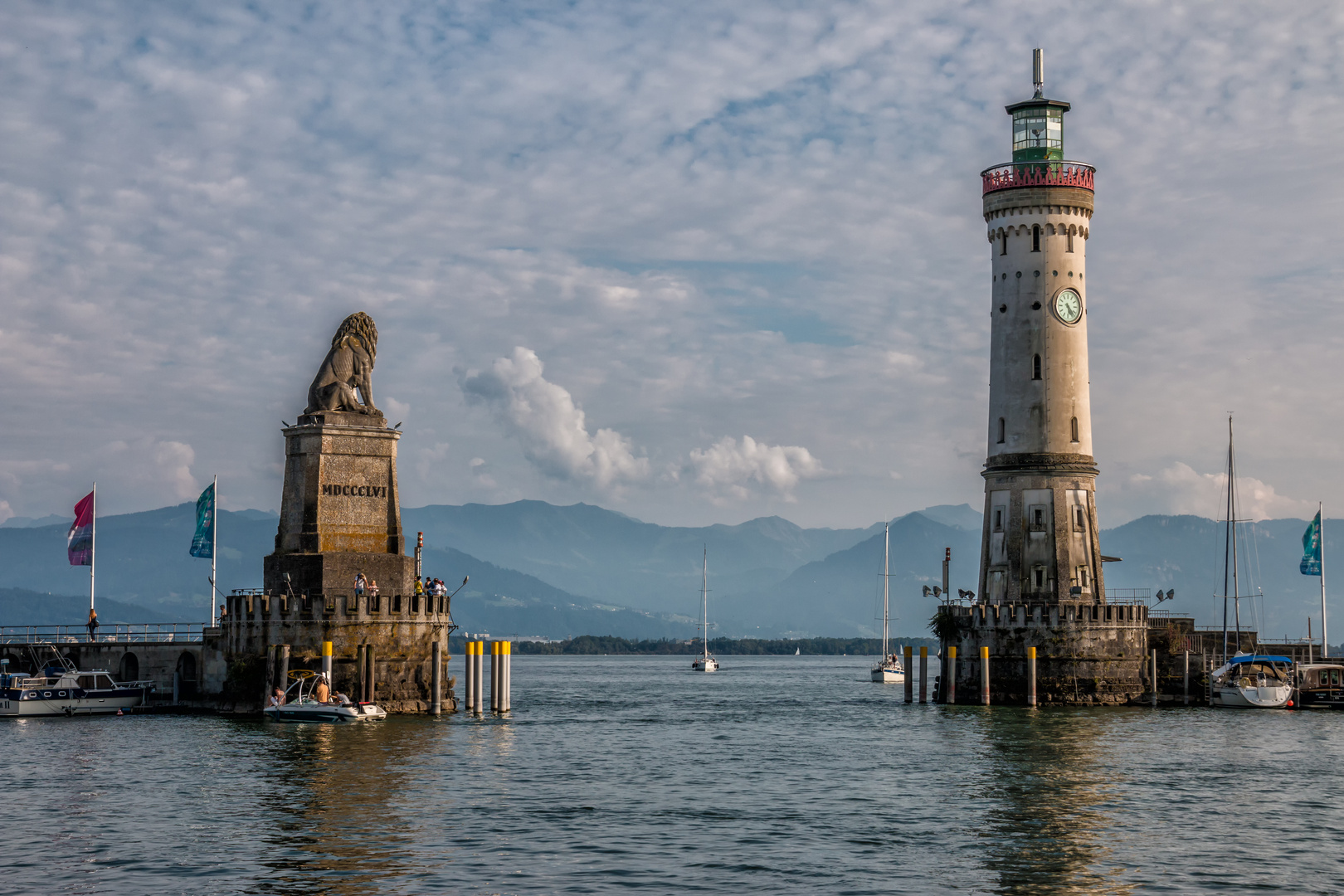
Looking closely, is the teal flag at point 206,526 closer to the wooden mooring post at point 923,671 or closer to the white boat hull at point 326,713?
the white boat hull at point 326,713

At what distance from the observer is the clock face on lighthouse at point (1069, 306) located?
82.2 meters

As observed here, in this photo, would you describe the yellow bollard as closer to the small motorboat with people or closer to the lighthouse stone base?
the lighthouse stone base

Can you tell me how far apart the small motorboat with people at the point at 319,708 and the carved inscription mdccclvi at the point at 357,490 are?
8657 mm

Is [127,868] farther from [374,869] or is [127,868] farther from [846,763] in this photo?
[846,763]

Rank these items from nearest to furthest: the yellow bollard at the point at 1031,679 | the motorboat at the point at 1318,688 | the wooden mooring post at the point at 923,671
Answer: the yellow bollard at the point at 1031,679, the motorboat at the point at 1318,688, the wooden mooring post at the point at 923,671

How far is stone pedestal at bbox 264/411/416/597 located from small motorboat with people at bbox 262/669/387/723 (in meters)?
4.67

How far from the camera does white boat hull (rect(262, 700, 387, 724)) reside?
2564 inches

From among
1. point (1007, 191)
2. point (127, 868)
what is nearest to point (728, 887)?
point (127, 868)

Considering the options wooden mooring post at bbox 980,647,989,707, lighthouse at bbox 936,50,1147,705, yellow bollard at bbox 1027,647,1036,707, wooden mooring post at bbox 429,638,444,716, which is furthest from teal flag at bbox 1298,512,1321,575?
wooden mooring post at bbox 429,638,444,716

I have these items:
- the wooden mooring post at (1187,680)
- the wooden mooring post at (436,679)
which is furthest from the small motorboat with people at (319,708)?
the wooden mooring post at (1187,680)

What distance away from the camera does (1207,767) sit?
53.5 m

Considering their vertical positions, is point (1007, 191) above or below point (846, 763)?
above

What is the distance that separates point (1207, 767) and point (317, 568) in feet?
132

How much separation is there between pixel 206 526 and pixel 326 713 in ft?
77.0
